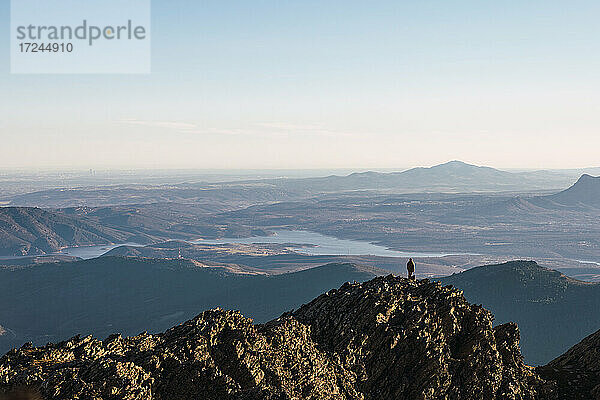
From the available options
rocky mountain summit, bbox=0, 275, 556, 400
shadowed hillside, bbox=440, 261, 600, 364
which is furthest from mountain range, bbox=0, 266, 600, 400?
shadowed hillside, bbox=440, 261, 600, 364

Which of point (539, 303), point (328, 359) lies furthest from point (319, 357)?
point (539, 303)

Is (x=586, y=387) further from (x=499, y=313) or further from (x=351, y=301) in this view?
(x=499, y=313)

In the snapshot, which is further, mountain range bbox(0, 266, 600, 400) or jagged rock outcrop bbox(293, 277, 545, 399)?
jagged rock outcrop bbox(293, 277, 545, 399)

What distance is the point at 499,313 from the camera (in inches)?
6732

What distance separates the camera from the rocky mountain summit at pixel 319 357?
20.0 m

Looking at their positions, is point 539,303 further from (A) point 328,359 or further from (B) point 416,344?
(A) point 328,359

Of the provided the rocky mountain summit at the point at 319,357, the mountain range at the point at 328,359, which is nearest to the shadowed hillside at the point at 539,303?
the mountain range at the point at 328,359

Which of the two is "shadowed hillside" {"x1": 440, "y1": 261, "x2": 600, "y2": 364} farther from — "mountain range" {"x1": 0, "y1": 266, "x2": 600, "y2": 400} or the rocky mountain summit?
the rocky mountain summit

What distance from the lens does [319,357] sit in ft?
81.5

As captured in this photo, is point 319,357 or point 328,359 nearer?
point 319,357

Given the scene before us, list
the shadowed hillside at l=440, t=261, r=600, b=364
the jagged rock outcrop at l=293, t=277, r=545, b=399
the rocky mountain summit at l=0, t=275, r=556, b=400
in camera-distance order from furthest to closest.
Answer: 1. the shadowed hillside at l=440, t=261, r=600, b=364
2. the jagged rock outcrop at l=293, t=277, r=545, b=399
3. the rocky mountain summit at l=0, t=275, r=556, b=400

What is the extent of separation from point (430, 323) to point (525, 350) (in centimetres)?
13139

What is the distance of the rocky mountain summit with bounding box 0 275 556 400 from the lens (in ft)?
65.6

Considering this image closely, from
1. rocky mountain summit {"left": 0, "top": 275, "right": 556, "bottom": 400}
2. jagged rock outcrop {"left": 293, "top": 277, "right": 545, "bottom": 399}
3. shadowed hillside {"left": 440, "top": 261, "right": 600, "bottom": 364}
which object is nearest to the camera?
rocky mountain summit {"left": 0, "top": 275, "right": 556, "bottom": 400}
